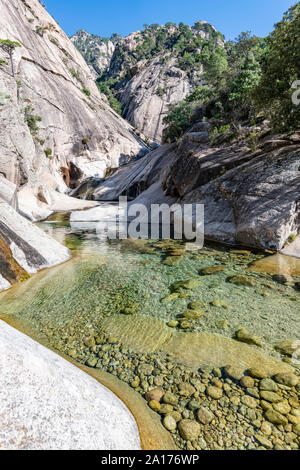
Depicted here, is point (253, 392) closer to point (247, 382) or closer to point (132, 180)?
point (247, 382)

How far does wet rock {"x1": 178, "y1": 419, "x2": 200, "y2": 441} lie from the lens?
260 centimetres

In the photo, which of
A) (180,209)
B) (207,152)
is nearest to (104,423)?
(180,209)

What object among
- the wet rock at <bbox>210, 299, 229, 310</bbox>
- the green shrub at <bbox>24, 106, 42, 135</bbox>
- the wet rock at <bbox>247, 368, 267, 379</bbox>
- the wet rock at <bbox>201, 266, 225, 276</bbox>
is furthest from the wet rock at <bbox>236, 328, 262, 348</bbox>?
the green shrub at <bbox>24, 106, 42, 135</bbox>

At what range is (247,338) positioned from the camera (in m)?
4.30

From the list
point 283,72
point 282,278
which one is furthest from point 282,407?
point 283,72

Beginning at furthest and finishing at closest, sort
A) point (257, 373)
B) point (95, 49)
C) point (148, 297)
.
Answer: point (95, 49)
point (148, 297)
point (257, 373)

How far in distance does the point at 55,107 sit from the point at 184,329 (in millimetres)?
44470

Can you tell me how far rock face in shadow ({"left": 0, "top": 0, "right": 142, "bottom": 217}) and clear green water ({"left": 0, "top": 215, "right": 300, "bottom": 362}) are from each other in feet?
71.6

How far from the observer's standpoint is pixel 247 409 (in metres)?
2.93

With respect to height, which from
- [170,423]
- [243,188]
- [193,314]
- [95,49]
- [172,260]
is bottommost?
[170,423]

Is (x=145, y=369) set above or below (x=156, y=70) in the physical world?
below

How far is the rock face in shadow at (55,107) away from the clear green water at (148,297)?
21.8 m

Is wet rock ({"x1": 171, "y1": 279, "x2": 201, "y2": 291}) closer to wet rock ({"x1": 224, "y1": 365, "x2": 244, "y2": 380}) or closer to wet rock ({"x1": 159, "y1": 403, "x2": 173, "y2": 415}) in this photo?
wet rock ({"x1": 224, "y1": 365, "x2": 244, "y2": 380})

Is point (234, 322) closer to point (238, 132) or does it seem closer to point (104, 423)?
point (104, 423)
